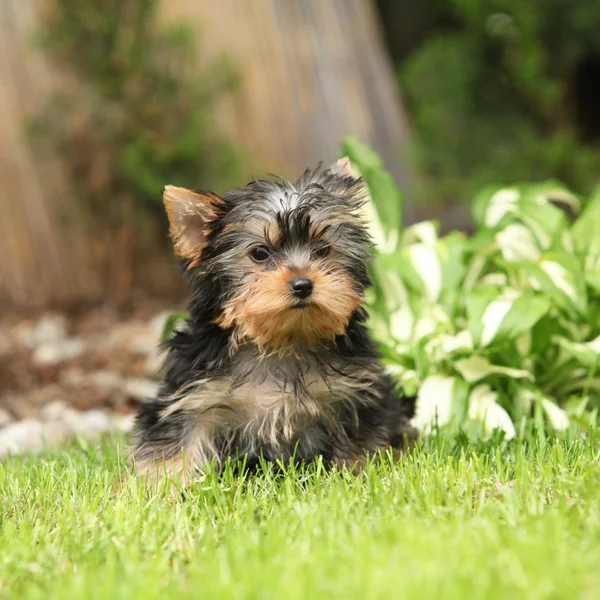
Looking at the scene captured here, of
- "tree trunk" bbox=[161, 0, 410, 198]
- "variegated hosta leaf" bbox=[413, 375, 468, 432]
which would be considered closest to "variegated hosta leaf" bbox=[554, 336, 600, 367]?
"variegated hosta leaf" bbox=[413, 375, 468, 432]

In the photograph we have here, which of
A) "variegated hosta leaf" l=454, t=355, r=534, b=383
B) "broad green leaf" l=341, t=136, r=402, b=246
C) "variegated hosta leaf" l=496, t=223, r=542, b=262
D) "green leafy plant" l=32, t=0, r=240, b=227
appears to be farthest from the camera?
"green leafy plant" l=32, t=0, r=240, b=227

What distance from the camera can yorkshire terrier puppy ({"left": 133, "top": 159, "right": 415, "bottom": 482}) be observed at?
3.66m

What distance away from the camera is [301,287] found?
3463 millimetres

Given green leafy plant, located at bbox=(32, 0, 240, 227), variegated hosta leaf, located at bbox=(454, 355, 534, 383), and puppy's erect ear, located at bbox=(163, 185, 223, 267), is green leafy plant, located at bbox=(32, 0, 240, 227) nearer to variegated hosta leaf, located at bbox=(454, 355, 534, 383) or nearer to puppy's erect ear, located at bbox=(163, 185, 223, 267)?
variegated hosta leaf, located at bbox=(454, 355, 534, 383)

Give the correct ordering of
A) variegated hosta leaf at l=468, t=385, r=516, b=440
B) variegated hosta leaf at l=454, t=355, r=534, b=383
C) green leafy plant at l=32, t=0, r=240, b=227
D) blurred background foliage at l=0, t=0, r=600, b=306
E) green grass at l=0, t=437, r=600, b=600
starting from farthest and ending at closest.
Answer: blurred background foliage at l=0, t=0, r=600, b=306
green leafy plant at l=32, t=0, r=240, b=227
variegated hosta leaf at l=454, t=355, r=534, b=383
variegated hosta leaf at l=468, t=385, r=516, b=440
green grass at l=0, t=437, r=600, b=600

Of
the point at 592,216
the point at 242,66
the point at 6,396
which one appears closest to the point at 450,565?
the point at 592,216

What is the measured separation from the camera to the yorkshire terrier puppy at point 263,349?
3.66 m

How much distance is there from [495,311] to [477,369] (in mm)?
346

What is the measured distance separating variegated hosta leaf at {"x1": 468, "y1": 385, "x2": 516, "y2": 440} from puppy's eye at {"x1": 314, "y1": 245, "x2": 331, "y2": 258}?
1.28 meters

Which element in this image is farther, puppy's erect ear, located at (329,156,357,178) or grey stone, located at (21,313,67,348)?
grey stone, located at (21,313,67,348)

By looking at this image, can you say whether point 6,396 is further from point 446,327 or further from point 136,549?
point 136,549

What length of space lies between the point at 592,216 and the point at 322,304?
8.93ft


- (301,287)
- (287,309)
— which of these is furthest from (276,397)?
(301,287)

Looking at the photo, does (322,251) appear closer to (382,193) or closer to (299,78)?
(382,193)
